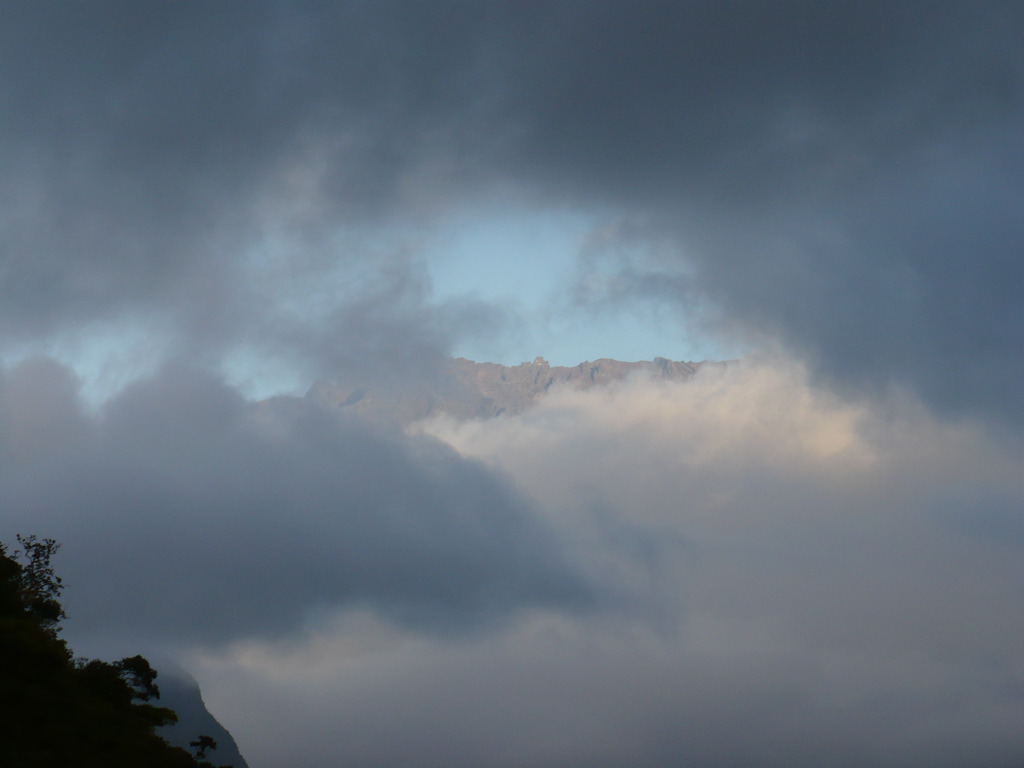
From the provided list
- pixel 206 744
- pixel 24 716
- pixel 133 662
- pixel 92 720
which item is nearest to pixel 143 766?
pixel 92 720

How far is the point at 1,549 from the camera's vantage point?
83.1m

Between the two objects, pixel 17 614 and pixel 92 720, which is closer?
pixel 92 720

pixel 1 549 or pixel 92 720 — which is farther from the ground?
pixel 1 549

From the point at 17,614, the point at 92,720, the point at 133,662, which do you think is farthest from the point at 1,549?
the point at 92,720

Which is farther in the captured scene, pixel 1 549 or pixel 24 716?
pixel 1 549

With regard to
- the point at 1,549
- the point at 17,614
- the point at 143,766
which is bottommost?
the point at 143,766

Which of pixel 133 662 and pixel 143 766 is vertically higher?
pixel 133 662

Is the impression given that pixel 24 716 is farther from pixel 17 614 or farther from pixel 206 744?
pixel 206 744

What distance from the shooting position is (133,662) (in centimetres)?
8750

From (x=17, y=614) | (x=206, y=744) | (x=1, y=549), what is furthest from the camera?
(x=206, y=744)

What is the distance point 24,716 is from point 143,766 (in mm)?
7003

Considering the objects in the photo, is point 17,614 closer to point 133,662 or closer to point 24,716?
point 24,716

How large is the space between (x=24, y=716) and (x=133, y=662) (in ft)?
150

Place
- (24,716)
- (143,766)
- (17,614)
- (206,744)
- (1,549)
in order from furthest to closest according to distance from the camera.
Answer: (206,744) → (1,549) → (17,614) → (143,766) → (24,716)
